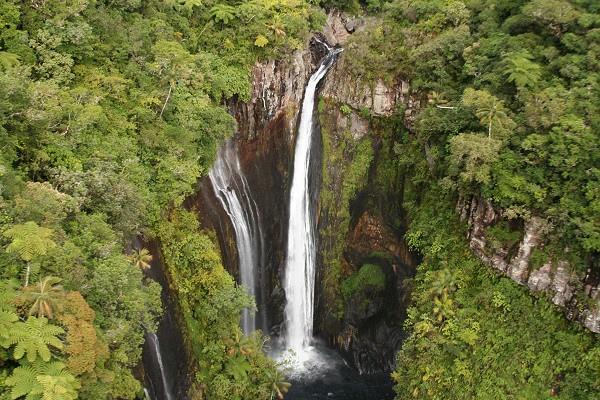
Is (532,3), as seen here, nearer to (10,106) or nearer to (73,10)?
(73,10)

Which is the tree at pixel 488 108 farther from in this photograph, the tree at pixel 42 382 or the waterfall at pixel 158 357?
the tree at pixel 42 382

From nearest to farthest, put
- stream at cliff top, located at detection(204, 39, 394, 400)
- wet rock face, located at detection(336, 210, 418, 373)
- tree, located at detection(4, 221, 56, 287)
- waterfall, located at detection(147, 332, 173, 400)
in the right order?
tree, located at detection(4, 221, 56, 287) → waterfall, located at detection(147, 332, 173, 400) → stream at cliff top, located at detection(204, 39, 394, 400) → wet rock face, located at detection(336, 210, 418, 373)

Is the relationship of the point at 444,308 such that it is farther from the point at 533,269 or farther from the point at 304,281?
the point at 304,281

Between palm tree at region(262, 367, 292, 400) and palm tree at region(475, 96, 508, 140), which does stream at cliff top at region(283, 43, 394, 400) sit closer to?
palm tree at region(262, 367, 292, 400)

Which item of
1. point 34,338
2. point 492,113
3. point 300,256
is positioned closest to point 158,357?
point 34,338

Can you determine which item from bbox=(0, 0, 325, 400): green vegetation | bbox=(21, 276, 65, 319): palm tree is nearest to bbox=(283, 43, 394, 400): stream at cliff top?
bbox=(0, 0, 325, 400): green vegetation

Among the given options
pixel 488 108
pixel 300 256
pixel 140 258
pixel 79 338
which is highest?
pixel 488 108
